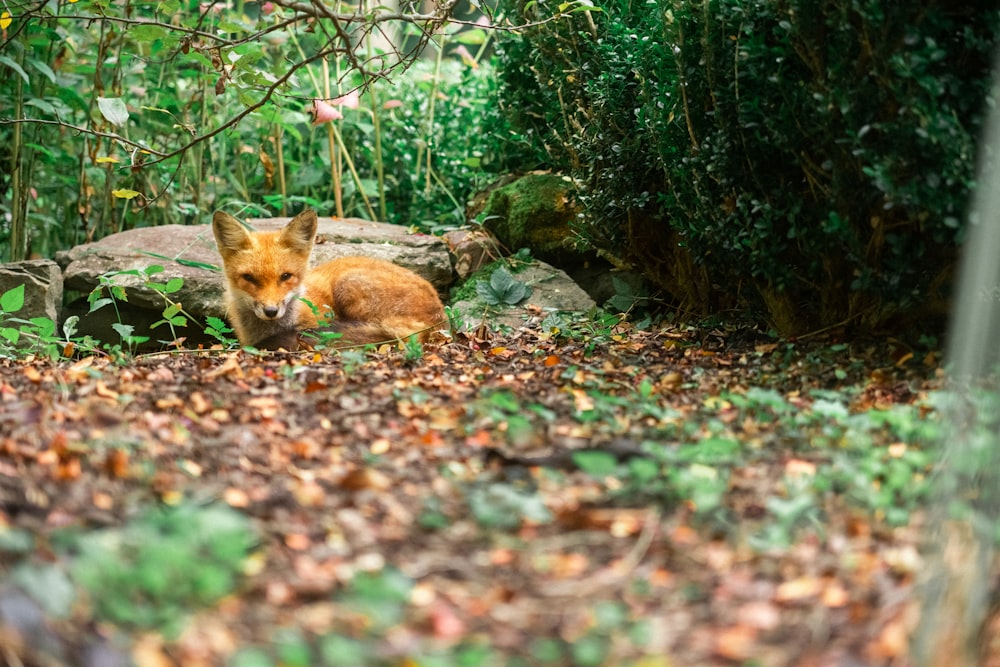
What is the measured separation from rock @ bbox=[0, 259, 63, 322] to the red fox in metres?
1.20

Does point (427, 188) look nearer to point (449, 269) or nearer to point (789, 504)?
point (449, 269)

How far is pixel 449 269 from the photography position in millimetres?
7016

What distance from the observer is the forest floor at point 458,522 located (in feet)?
6.33

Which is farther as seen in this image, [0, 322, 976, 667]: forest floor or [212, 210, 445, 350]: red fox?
[212, 210, 445, 350]: red fox

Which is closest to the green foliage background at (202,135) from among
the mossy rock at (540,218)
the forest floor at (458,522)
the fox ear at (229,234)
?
the fox ear at (229,234)

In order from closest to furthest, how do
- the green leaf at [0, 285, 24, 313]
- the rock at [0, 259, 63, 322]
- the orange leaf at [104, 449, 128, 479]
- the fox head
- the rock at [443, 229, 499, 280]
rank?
the orange leaf at [104, 449, 128, 479]
the green leaf at [0, 285, 24, 313]
the fox head
the rock at [0, 259, 63, 322]
the rock at [443, 229, 499, 280]

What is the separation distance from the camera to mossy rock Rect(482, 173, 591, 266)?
6766mm

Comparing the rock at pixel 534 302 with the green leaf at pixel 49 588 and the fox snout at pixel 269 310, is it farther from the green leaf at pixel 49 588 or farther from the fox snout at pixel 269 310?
the green leaf at pixel 49 588

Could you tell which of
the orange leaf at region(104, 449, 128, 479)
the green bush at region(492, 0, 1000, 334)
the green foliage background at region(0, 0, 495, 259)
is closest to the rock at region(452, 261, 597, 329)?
the green bush at region(492, 0, 1000, 334)

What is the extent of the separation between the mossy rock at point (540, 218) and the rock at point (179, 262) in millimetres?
550

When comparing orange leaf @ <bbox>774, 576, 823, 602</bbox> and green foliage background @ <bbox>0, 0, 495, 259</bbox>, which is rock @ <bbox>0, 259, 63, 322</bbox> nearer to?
green foliage background @ <bbox>0, 0, 495, 259</bbox>

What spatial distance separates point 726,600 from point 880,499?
25.1 inches

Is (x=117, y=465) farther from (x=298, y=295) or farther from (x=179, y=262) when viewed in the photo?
(x=179, y=262)

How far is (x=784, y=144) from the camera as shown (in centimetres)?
406
